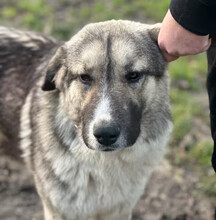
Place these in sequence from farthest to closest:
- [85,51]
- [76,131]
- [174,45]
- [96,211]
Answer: [96,211]
[76,131]
[85,51]
[174,45]

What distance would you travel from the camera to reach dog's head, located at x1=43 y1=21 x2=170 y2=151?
2842mm

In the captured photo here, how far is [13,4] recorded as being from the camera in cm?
702

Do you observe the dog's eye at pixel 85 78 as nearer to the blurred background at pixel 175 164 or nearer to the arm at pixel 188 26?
the arm at pixel 188 26

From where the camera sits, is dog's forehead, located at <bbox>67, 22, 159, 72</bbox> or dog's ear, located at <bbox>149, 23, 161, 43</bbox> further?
dog's ear, located at <bbox>149, 23, 161, 43</bbox>

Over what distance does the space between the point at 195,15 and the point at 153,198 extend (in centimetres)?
218

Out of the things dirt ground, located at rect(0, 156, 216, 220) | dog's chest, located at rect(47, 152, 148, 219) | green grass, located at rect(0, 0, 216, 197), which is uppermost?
dog's chest, located at rect(47, 152, 148, 219)

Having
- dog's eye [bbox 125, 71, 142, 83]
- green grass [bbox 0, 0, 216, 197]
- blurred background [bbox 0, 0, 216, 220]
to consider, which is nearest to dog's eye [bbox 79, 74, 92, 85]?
dog's eye [bbox 125, 71, 142, 83]

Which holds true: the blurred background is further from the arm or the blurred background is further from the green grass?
the arm

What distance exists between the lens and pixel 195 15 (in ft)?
8.11

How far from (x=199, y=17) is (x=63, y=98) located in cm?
116

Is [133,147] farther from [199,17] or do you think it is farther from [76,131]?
[199,17]

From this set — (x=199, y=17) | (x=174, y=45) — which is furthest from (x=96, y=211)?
(x=199, y=17)

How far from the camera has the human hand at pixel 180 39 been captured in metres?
2.55

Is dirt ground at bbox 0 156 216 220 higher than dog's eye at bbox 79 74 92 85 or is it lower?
lower
